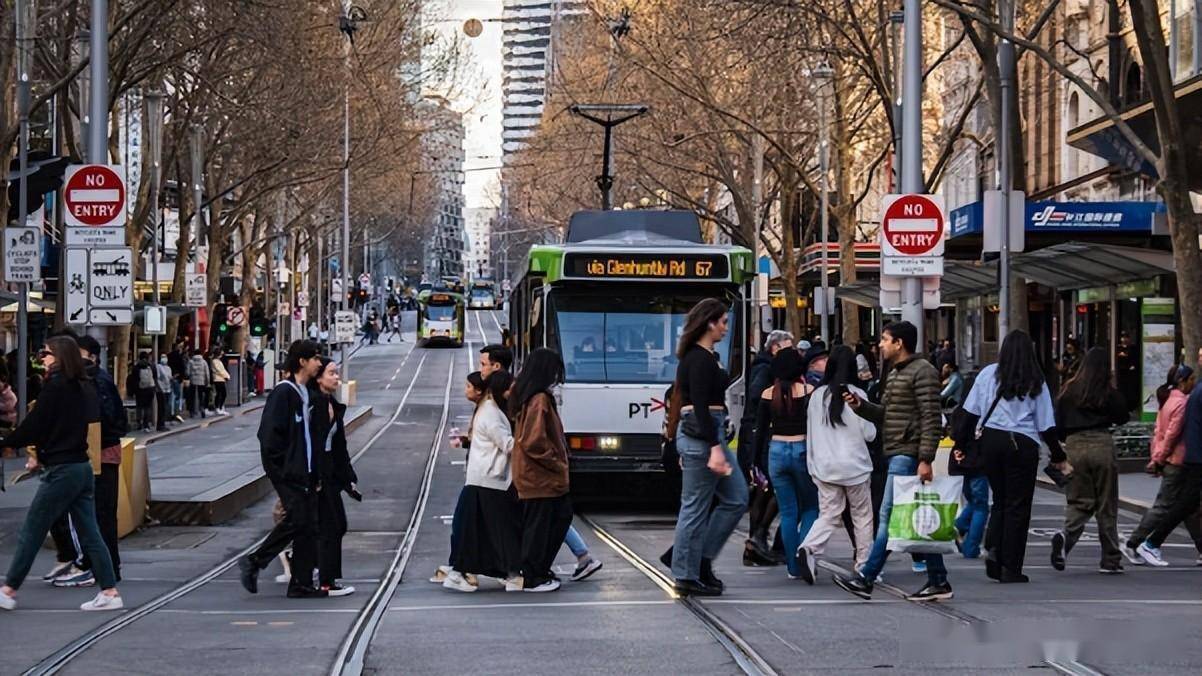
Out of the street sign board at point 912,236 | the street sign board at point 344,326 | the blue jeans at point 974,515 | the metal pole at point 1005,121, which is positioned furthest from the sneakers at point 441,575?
the street sign board at point 344,326

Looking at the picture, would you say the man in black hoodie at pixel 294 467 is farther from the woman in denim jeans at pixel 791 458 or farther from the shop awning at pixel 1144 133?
the shop awning at pixel 1144 133

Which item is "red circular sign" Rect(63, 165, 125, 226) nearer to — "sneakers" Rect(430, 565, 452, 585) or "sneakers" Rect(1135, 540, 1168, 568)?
"sneakers" Rect(430, 565, 452, 585)

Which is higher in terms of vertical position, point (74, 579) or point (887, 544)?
point (887, 544)

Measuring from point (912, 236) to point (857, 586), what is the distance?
8177 mm

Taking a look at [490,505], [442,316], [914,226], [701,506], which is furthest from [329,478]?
[442,316]

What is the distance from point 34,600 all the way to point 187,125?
96.1 feet

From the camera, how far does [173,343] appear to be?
48.7 m

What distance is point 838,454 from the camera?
1246 cm

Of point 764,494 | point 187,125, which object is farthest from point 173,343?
point 764,494

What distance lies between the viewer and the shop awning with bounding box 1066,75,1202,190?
2434cm

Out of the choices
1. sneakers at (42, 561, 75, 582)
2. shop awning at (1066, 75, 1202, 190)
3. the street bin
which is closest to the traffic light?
the street bin

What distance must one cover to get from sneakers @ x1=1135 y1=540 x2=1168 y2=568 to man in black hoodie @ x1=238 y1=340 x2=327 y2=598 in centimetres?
645

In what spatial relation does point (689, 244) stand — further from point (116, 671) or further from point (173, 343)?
point (173, 343)

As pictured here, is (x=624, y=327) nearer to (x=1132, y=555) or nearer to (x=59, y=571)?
(x=1132, y=555)
